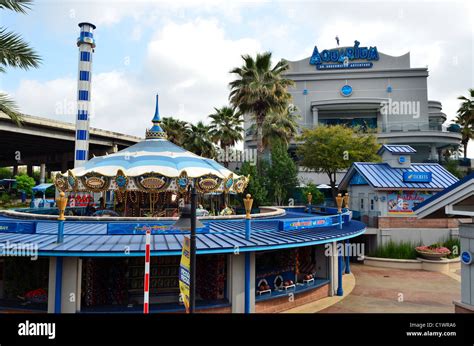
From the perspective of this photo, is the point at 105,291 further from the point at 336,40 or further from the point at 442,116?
the point at 442,116

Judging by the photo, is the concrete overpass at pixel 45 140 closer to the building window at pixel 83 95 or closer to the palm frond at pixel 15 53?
the building window at pixel 83 95

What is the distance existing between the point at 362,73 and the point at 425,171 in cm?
3493

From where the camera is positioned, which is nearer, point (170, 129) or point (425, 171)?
point (425, 171)

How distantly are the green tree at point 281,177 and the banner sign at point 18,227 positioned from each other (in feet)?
88.8

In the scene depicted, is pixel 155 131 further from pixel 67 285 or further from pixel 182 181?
pixel 67 285

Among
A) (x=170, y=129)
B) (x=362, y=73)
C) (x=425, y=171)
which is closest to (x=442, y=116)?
(x=362, y=73)

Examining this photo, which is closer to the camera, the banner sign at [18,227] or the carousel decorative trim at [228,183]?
the banner sign at [18,227]

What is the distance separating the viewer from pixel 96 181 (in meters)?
18.6

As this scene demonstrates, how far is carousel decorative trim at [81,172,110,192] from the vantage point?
60.8ft

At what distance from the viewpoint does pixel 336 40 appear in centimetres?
6931

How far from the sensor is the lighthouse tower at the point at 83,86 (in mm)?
35719

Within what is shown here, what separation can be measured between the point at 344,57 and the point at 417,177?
38.0m

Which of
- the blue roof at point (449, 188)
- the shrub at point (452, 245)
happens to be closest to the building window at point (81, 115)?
the blue roof at point (449, 188)
